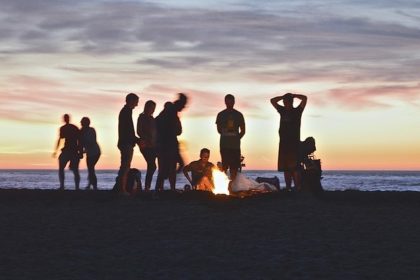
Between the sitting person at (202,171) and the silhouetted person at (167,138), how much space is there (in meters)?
2.14

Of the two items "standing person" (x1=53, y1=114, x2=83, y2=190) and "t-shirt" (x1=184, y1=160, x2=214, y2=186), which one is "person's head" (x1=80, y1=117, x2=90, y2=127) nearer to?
"standing person" (x1=53, y1=114, x2=83, y2=190)

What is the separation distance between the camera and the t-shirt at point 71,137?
19.7m

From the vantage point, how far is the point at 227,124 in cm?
1652

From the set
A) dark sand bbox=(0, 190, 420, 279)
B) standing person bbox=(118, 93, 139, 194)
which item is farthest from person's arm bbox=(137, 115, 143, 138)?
dark sand bbox=(0, 190, 420, 279)

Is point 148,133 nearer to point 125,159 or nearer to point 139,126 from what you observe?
point 139,126

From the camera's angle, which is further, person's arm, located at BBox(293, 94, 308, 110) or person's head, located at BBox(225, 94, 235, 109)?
person's head, located at BBox(225, 94, 235, 109)

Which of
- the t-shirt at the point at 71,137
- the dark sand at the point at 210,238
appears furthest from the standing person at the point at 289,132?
the t-shirt at the point at 71,137

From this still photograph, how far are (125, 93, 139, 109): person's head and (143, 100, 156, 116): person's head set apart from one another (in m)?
0.61

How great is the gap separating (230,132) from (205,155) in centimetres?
231

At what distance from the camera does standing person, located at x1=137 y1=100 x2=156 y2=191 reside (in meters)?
16.5

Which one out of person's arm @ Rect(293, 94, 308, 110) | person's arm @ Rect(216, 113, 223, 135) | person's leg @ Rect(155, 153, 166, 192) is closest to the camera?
person's leg @ Rect(155, 153, 166, 192)

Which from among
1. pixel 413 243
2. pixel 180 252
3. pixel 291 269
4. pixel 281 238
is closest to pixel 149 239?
pixel 180 252

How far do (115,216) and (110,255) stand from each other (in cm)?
326

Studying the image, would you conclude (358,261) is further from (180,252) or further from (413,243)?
(180,252)
